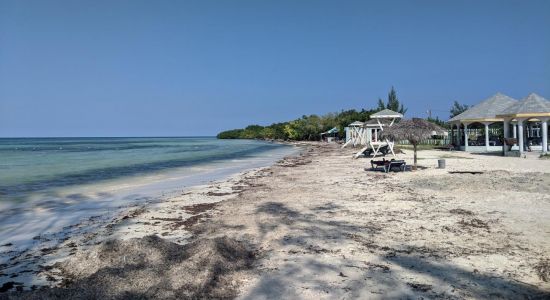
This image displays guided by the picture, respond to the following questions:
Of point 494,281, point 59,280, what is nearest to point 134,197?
point 59,280

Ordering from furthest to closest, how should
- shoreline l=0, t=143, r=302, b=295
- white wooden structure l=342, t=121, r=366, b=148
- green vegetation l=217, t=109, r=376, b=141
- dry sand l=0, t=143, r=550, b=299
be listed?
green vegetation l=217, t=109, r=376, b=141 < white wooden structure l=342, t=121, r=366, b=148 < shoreline l=0, t=143, r=302, b=295 < dry sand l=0, t=143, r=550, b=299

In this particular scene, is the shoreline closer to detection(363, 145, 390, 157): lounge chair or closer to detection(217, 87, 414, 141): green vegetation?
detection(363, 145, 390, 157): lounge chair

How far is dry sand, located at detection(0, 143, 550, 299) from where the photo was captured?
172 inches

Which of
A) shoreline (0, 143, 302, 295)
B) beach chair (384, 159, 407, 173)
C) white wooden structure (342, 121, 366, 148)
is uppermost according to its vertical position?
white wooden structure (342, 121, 366, 148)

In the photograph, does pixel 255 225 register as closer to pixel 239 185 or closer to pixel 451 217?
pixel 451 217

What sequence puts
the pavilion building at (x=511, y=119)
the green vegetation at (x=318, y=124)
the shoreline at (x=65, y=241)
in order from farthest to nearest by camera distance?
the green vegetation at (x=318, y=124), the pavilion building at (x=511, y=119), the shoreline at (x=65, y=241)

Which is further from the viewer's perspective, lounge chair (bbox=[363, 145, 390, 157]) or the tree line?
the tree line

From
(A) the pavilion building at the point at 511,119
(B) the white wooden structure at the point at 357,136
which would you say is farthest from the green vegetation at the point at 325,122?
(A) the pavilion building at the point at 511,119

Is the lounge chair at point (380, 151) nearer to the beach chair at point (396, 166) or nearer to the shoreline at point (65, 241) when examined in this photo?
the beach chair at point (396, 166)

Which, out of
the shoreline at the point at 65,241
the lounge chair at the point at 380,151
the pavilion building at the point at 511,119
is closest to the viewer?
the shoreline at the point at 65,241

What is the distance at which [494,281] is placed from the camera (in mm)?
4504

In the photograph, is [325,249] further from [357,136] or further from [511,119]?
[357,136]

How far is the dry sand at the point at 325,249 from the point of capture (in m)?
4.37

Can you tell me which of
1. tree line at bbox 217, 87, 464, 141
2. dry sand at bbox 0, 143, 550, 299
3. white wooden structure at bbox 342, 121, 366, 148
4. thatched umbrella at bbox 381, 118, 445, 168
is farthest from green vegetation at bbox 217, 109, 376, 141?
dry sand at bbox 0, 143, 550, 299
